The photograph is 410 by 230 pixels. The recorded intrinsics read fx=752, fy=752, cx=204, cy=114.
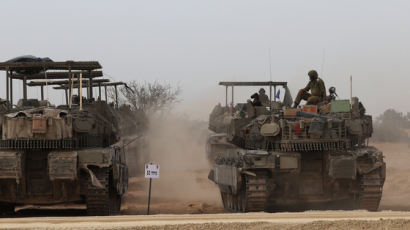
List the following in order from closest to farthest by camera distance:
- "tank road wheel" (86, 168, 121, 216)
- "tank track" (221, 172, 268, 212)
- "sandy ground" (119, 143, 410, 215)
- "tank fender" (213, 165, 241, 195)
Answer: "tank road wheel" (86, 168, 121, 216) < "tank track" (221, 172, 268, 212) < "tank fender" (213, 165, 241, 195) < "sandy ground" (119, 143, 410, 215)

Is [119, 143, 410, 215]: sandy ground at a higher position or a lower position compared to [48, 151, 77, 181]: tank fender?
lower

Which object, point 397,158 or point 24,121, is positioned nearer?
point 24,121

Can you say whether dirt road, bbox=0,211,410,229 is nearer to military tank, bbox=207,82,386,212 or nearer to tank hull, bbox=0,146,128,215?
tank hull, bbox=0,146,128,215

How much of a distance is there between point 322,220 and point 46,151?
7.76 metres

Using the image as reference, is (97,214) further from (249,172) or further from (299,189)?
(299,189)

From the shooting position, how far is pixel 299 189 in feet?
64.3

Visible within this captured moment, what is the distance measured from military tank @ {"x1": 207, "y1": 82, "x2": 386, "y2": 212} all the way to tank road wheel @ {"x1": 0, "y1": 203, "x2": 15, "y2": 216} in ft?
19.3

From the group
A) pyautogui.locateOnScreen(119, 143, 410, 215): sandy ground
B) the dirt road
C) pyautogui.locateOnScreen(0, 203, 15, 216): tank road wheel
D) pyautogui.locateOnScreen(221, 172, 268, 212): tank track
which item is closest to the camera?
the dirt road

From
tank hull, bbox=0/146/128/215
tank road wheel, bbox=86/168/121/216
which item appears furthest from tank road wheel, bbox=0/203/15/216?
tank road wheel, bbox=86/168/121/216

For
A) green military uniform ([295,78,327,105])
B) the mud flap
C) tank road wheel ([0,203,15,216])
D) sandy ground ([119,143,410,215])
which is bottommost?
sandy ground ([119,143,410,215])

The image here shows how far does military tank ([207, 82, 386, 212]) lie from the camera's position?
18.9 metres

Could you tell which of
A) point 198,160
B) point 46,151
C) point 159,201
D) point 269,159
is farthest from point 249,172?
point 198,160

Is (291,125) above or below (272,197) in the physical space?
above

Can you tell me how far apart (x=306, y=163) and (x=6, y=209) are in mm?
8264
